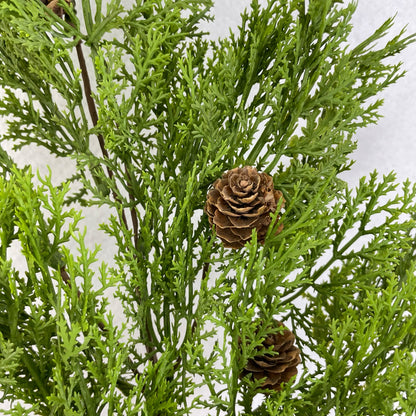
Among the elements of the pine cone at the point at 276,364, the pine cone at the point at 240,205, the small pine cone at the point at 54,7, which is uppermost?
the small pine cone at the point at 54,7

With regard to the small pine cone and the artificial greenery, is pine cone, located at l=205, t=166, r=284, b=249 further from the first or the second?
the small pine cone

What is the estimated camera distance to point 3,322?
47 cm

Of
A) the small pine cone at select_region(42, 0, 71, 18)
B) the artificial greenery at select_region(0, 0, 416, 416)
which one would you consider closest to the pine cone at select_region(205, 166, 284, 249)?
the artificial greenery at select_region(0, 0, 416, 416)

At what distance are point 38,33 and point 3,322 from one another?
282 mm

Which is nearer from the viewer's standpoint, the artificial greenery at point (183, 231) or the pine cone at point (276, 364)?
the artificial greenery at point (183, 231)

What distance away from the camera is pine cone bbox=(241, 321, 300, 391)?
0.58 m

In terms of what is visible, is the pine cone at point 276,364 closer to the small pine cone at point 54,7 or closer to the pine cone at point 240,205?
the pine cone at point 240,205

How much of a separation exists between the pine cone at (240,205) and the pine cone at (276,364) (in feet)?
0.37

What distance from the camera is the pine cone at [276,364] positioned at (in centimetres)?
58

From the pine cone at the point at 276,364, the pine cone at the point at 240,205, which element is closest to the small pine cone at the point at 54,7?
the pine cone at the point at 240,205

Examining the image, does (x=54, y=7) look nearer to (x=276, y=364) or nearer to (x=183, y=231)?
(x=183, y=231)

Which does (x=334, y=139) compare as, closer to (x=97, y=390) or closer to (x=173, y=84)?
(x=173, y=84)

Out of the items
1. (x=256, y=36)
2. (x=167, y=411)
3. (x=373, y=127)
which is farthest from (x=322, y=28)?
(x=373, y=127)

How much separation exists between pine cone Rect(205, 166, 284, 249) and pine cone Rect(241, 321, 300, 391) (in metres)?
0.11
